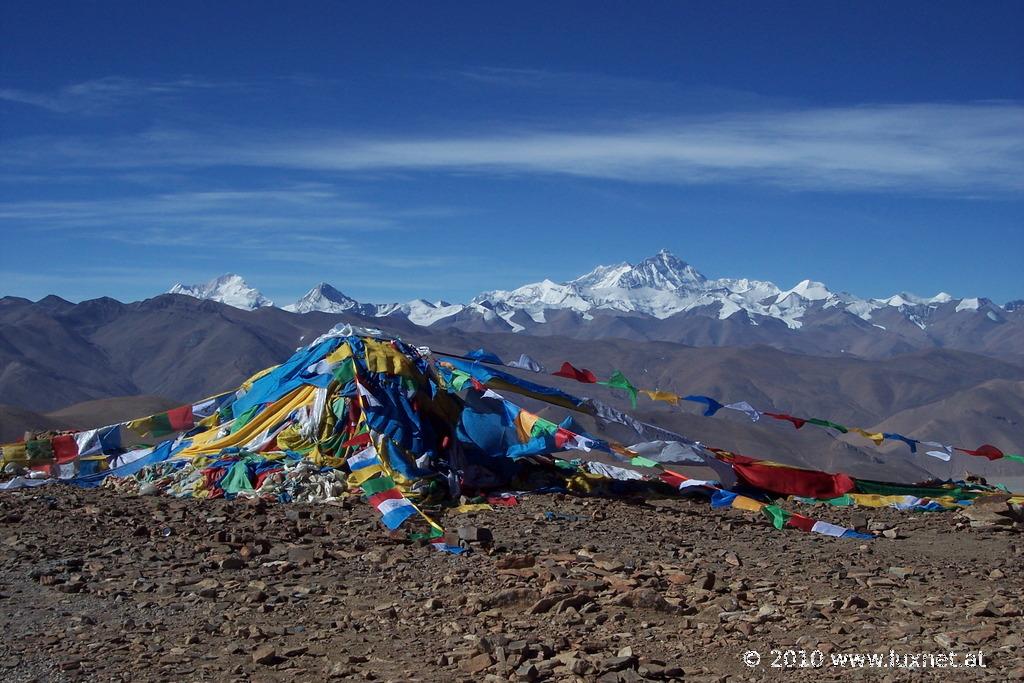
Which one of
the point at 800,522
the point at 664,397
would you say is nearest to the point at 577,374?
the point at 664,397

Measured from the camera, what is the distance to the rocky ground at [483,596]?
6.89 m

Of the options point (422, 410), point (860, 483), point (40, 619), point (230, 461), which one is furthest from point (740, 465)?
point (40, 619)

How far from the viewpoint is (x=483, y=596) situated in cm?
827

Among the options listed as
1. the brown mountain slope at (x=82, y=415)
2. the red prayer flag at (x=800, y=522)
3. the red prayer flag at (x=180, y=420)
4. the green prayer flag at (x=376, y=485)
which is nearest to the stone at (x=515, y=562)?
the green prayer flag at (x=376, y=485)

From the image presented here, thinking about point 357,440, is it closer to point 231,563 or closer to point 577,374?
point 577,374

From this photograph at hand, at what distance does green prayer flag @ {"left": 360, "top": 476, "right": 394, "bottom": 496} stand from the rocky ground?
0.25 metres

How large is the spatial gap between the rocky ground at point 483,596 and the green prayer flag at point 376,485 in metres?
0.25

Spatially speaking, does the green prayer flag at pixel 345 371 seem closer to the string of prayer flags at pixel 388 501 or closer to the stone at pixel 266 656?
the string of prayer flags at pixel 388 501

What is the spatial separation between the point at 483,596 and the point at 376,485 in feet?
12.7

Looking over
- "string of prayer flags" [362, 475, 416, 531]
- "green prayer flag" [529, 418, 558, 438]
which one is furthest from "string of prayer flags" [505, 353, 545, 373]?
"string of prayer flags" [362, 475, 416, 531]

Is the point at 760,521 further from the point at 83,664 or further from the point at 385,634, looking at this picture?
the point at 83,664

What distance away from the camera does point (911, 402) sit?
200 metres

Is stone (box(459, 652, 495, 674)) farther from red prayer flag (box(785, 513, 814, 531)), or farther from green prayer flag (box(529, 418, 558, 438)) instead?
green prayer flag (box(529, 418, 558, 438))

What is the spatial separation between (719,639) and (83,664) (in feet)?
13.9
